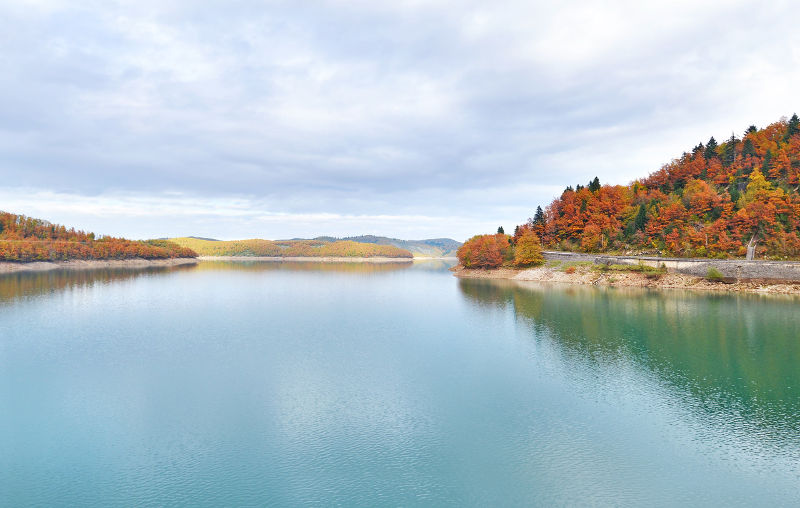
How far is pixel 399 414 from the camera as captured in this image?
24.1 meters

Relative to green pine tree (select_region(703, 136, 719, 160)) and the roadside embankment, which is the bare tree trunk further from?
green pine tree (select_region(703, 136, 719, 160))

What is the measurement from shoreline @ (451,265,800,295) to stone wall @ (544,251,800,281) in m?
1.16

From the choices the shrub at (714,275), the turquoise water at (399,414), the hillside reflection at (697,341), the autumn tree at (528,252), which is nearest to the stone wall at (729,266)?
the shrub at (714,275)

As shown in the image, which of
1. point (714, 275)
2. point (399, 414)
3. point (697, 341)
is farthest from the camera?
point (714, 275)

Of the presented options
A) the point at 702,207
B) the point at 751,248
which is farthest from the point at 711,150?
the point at 751,248

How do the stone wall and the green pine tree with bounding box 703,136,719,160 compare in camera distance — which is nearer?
the stone wall

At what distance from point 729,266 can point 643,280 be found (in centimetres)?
1545

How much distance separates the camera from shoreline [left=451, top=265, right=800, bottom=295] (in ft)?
260

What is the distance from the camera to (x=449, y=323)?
54344mm

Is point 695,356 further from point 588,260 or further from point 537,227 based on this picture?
point 537,227

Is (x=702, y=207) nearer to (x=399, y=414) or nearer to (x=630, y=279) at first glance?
(x=630, y=279)

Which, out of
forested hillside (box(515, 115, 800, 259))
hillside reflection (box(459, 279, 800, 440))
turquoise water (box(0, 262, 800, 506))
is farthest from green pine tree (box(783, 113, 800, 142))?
turquoise water (box(0, 262, 800, 506))

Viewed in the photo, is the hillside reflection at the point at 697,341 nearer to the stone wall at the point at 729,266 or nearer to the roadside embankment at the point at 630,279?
the roadside embankment at the point at 630,279

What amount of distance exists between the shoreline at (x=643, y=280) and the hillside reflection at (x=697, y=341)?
890 centimetres
